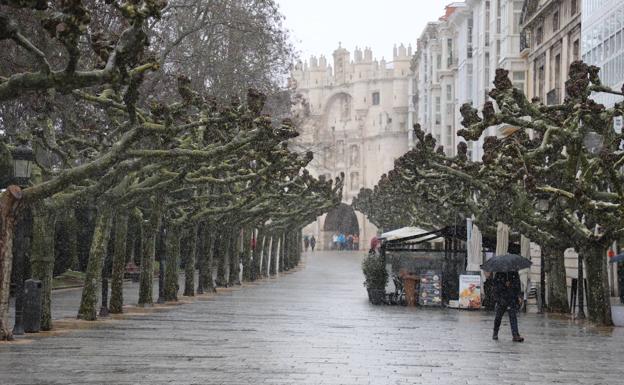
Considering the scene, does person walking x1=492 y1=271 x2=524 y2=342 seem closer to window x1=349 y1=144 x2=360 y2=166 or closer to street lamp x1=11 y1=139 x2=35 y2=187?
street lamp x1=11 y1=139 x2=35 y2=187

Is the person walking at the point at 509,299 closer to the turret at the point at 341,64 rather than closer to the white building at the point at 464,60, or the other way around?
the white building at the point at 464,60

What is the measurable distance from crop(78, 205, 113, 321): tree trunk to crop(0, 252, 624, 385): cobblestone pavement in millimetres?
973

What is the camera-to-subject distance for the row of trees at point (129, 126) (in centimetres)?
1375

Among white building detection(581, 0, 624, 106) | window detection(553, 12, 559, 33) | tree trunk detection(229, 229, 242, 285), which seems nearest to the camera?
white building detection(581, 0, 624, 106)

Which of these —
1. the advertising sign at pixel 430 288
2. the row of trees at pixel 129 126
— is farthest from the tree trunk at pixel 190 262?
the advertising sign at pixel 430 288

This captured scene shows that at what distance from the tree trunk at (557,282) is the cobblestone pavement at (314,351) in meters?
1.50

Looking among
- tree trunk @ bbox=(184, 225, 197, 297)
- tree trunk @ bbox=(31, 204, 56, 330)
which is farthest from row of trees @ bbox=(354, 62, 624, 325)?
tree trunk @ bbox=(31, 204, 56, 330)

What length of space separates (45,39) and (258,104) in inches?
248

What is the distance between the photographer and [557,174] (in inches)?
1158

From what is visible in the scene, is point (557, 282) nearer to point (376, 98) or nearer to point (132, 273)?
point (132, 273)

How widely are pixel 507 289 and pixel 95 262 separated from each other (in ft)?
29.5

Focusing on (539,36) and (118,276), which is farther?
(539,36)

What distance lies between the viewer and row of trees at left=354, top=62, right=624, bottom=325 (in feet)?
77.3

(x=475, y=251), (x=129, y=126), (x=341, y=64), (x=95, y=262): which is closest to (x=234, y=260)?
(x=475, y=251)
